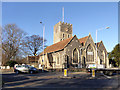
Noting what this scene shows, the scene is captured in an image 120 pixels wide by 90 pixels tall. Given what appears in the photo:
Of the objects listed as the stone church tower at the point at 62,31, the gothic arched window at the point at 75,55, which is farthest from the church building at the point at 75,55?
the stone church tower at the point at 62,31

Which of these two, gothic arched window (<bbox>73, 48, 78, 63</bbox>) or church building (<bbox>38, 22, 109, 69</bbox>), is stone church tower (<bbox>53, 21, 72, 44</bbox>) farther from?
gothic arched window (<bbox>73, 48, 78, 63</bbox>)

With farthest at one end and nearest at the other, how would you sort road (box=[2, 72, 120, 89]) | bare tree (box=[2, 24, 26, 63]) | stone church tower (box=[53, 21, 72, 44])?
1. stone church tower (box=[53, 21, 72, 44])
2. bare tree (box=[2, 24, 26, 63])
3. road (box=[2, 72, 120, 89])

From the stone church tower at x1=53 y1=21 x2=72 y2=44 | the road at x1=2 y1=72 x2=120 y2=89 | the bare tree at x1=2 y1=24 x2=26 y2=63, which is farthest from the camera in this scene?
the stone church tower at x1=53 y1=21 x2=72 y2=44

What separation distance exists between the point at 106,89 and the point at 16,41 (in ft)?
119

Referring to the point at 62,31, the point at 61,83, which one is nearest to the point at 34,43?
the point at 62,31

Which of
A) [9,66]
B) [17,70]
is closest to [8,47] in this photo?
[9,66]

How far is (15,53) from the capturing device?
137 ft

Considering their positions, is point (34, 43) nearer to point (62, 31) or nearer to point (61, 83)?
point (62, 31)

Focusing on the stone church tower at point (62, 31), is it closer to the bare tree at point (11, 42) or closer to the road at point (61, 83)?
the bare tree at point (11, 42)

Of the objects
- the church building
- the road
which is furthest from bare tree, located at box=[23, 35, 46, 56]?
the road

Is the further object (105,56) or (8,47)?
(105,56)

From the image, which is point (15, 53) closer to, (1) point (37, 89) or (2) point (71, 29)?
(1) point (37, 89)

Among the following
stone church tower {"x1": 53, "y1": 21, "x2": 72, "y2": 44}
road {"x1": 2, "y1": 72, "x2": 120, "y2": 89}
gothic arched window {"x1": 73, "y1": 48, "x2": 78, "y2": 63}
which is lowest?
road {"x1": 2, "y1": 72, "x2": 120, "y2": 89}

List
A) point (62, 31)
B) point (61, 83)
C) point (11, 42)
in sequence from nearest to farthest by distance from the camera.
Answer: point (61, 83) → point (11, 42) → point (62, 31)
